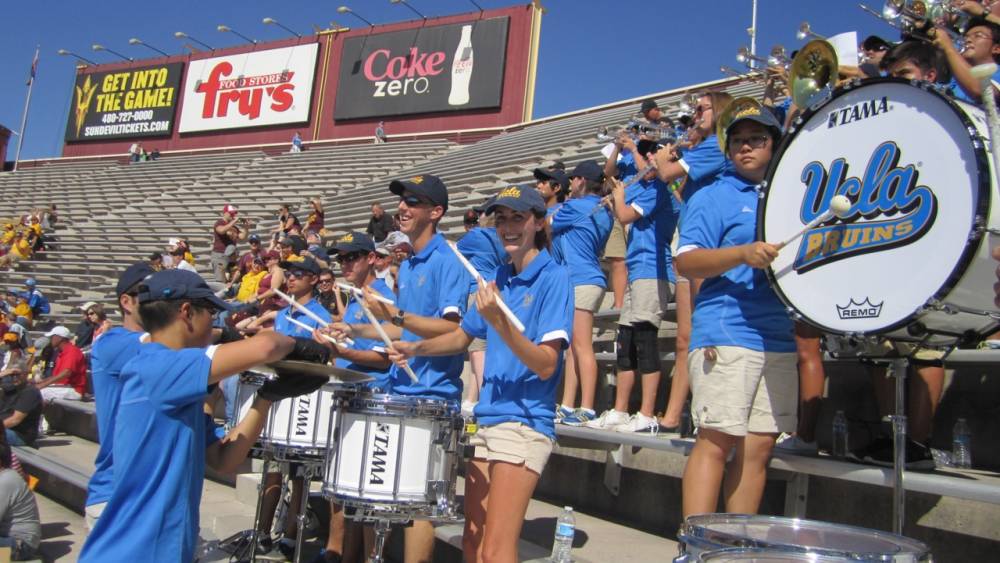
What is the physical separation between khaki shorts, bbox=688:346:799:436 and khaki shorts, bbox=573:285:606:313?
2204mm

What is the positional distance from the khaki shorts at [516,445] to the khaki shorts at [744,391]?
612 mm

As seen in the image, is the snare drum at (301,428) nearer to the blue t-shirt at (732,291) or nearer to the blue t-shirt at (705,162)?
the blue t-shirt at (732,291)

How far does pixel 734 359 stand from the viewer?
3152 mm

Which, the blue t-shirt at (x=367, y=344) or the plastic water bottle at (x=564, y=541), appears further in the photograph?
the blue t-shirt at (x=367, y=344)

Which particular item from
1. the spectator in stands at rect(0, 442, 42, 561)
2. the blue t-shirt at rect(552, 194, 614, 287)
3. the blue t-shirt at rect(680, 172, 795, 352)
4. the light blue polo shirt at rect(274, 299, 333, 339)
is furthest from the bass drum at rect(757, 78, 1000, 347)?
the spectator in stands at rect(0, 442, 42, 561)

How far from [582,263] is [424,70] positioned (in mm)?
22310

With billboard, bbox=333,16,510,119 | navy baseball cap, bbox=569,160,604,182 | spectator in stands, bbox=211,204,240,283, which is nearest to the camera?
navy baseball cap, bbox=569,160,604,182

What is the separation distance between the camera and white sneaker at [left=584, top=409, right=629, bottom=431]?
4.86 meters

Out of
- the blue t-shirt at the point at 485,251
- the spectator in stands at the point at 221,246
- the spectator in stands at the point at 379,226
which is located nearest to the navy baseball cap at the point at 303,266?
the blue t-shirt at the point at 485,251

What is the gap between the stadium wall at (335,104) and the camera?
971 inches

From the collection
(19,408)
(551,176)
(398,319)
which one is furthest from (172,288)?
(19,408)

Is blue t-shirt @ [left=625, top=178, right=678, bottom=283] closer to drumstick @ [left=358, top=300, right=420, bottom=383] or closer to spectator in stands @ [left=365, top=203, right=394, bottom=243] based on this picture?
drumstick @ [left=358, top=300, right=420, bottom=383]

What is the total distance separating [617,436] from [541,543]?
2.11 ft

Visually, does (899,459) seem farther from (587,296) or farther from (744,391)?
(587,296)
